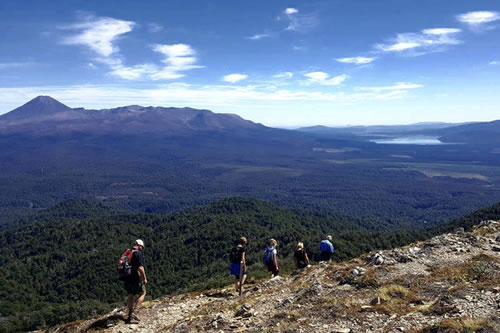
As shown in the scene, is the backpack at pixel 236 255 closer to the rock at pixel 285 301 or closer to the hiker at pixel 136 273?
the rock at pixel 285 301

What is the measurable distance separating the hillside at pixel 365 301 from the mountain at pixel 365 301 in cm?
2

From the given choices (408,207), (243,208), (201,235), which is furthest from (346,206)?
(201,235)

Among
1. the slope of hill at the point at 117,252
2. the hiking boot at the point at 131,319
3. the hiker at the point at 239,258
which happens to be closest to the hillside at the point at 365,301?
the hiking boot at the point at 131,319

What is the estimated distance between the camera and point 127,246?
8119 centimetres

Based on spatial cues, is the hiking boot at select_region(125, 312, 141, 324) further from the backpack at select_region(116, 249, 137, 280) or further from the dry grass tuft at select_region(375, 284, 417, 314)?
the dry grass tuft at select_region(375, 284, 417, 314)

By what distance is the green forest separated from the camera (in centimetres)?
5153

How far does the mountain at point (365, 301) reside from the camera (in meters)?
8.57

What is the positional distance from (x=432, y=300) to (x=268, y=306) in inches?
188

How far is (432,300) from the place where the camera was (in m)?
9.90

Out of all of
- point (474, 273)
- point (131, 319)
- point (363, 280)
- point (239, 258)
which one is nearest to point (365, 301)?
point (363, 280)

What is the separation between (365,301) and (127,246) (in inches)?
3099

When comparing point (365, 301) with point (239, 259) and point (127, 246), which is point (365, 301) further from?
point (127, 246)

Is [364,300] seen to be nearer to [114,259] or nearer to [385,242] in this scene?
[385,242]

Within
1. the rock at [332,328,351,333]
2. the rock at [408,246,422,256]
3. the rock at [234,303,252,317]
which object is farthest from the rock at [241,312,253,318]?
the rock at [408,246,422,256]
